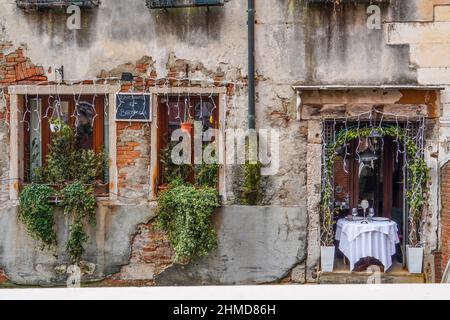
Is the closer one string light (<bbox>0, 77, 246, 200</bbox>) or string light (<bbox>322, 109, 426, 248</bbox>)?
string light (<bbox>322, 109, 426, 248</bbox>)

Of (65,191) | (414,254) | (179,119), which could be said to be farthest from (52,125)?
(414,254)

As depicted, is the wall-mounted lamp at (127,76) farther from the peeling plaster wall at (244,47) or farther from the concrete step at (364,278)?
the concrete step at (364,278)

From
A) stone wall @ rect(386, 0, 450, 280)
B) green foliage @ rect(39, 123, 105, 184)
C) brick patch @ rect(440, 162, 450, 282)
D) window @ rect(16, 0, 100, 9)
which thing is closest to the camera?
brick patch @ rect(440, 162, 450, 282)

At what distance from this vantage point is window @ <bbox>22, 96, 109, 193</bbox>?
285 inches

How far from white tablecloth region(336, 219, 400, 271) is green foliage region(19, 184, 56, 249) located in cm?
388

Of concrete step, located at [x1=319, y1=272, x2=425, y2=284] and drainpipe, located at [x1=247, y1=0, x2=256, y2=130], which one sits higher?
drainpipe, located at [x1=247, y1=0, x2=256, y2=130]

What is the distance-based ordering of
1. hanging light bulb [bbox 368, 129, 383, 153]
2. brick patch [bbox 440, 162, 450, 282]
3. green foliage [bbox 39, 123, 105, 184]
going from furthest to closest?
1. hanging light bulb [bbox 368, 129, 383, 153]
2. green foliage [bbox 39, 123, 105, 184]
3. brick patch [bbox 440, 162, 450, 282]

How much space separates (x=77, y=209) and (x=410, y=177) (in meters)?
4.37

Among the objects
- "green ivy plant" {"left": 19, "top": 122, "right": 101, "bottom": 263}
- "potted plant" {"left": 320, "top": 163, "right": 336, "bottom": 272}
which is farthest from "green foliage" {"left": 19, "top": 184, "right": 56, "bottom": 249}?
"potted plant" {"left": 320, "top": 163, "right": 336, "bottom": 272}

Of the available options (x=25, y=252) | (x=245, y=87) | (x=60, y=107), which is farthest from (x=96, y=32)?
(x=25, y=252)

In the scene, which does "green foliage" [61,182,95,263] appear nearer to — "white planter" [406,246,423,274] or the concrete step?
the concrete step

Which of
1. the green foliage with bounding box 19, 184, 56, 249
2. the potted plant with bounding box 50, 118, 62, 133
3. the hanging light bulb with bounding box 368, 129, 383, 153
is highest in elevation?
the potted plant with bounding box 50, 118, 62, 133

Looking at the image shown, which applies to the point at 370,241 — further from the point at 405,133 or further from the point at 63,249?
the point at 63,249

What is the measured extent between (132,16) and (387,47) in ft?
11.0
